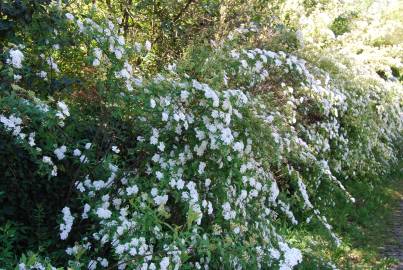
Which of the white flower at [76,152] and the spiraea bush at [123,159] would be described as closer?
the spiraea bush at [123,159]

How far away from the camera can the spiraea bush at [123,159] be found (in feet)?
9.48

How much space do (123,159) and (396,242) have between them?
3.88 metres

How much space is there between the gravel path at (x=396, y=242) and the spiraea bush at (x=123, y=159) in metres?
1.50

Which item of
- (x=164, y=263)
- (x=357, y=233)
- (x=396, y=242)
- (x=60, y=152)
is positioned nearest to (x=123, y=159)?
(x=60, y=152)

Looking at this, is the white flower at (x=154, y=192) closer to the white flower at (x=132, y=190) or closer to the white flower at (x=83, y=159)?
the white flower at (x=132, y=190)

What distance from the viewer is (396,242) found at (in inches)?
239

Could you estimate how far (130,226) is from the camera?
9.63 feet

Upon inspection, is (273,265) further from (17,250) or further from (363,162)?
(363,162)

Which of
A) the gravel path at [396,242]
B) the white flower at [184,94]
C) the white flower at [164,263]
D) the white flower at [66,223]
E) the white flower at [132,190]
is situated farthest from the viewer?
the gravel path at [396,242]

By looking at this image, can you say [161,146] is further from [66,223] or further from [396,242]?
[396,242]

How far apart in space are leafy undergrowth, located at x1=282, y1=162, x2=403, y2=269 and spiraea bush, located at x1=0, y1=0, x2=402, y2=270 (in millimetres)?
434

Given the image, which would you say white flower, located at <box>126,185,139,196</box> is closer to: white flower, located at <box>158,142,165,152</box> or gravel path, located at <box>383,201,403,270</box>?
white flower, located at <box>158,142,165,152</box>

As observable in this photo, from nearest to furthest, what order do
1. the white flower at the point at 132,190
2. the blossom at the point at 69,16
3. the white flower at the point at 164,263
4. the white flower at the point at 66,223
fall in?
the white flower at the point at 164,263
the white flower at the point at 66,223
the white flower at the point at 132,190
the blossom at the point at 69,16

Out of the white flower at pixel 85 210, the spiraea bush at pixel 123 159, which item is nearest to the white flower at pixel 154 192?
the spiraea bush at pixel 123 159
